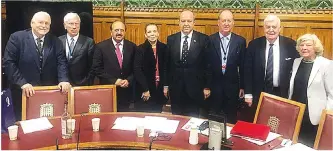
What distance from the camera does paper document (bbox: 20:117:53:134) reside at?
2488 mm

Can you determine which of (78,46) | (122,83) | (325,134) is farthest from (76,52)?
(325,134)

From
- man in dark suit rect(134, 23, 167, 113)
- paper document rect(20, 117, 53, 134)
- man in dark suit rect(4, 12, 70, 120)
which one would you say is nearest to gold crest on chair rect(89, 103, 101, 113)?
paper document rect(20, 117, 53, 134)

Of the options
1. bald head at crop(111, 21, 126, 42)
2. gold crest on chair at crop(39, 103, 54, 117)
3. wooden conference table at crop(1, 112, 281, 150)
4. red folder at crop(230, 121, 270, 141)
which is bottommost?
wooden conference table at crop(1, 112, 281, 150)

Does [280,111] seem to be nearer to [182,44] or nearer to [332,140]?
[332,140]

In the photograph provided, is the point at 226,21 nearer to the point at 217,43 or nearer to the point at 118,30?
the point at 217,43

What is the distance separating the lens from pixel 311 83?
121 inches

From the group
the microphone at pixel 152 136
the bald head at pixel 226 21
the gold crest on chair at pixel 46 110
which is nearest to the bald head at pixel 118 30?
the bald head at pixel 226 21

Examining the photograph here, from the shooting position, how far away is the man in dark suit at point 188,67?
386 cm

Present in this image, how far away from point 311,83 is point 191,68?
1.22m

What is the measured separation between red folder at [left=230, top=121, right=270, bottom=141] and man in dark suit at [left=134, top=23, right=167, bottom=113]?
5.42ft

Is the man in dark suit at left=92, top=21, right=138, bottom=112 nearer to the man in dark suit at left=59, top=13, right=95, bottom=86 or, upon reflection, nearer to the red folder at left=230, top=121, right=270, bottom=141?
the man in dark suit at left=59, top=13, right=95, bottom=86

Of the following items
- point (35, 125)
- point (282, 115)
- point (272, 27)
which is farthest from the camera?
point (272, 27)

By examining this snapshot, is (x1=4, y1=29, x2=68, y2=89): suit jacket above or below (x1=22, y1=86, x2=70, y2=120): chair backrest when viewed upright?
above

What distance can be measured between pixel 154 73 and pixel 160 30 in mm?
1156
